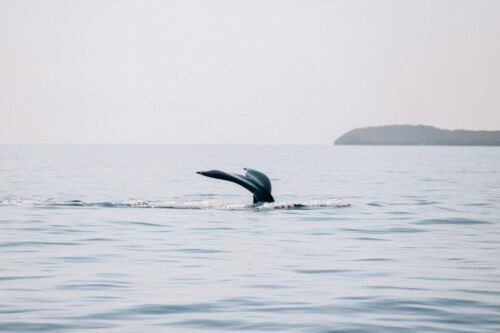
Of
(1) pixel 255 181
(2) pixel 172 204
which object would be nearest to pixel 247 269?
(1) pixel 255 181

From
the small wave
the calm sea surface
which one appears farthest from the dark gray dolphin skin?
the small wave

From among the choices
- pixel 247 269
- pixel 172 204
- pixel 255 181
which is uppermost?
pixel 255 181

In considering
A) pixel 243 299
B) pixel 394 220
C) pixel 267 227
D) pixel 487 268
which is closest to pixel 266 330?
pixel 243 299

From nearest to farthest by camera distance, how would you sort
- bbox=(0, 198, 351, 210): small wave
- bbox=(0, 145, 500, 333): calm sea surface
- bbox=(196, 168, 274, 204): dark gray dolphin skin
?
bbox=(0, 145, 500, 333): calm sea surface, bbox=(196, 168, 274, 204): dark gray dolphin skin, bbox=(0, 198, 351, 210): small wave

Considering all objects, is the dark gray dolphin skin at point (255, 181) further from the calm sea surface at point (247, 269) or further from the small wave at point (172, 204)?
the small wave at point (172, 204)

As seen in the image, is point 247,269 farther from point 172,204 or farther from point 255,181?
point 172,204

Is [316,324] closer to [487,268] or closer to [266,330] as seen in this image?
[266,330]

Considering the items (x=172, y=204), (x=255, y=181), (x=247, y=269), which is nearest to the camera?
(x=247, y=269)

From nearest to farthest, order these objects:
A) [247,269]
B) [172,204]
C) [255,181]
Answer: [247,269]
[255,181]
[172,204]

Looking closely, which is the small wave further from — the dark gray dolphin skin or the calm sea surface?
the dark gray dolphin skin

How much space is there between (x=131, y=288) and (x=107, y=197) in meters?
24.5

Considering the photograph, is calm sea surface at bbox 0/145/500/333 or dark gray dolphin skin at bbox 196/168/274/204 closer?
calm sea surface at bbox 0/145/500/333

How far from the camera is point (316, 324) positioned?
11203mm

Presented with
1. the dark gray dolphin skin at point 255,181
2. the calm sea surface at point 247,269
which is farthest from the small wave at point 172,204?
the dark gray dolphin skin at point 255,181
